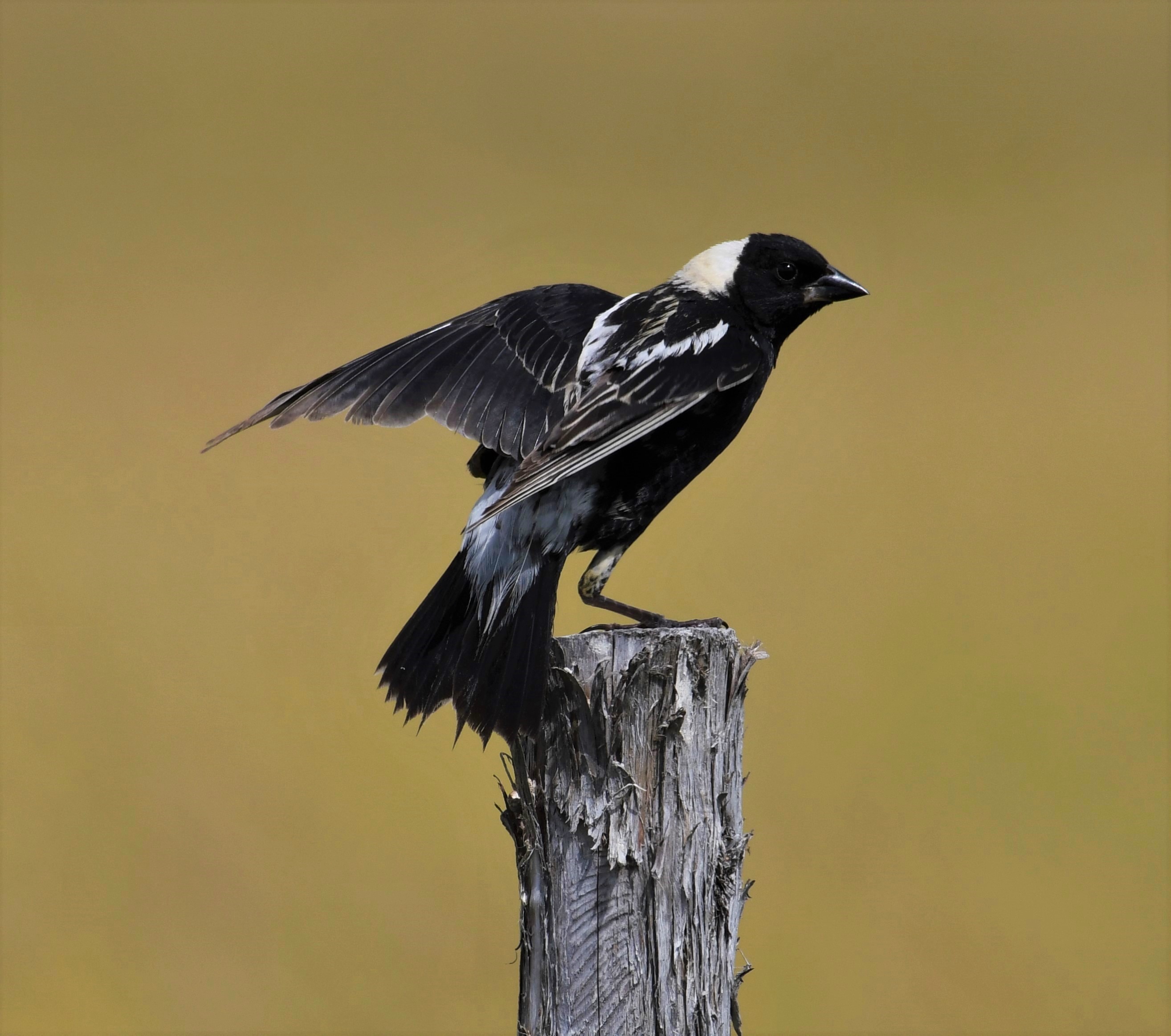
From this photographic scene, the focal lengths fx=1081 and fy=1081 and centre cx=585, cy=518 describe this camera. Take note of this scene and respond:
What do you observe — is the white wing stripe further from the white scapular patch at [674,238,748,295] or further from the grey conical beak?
the grey conical beak

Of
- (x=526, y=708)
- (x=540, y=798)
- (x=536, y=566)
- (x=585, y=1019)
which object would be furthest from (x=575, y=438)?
(x=585, y=1019)

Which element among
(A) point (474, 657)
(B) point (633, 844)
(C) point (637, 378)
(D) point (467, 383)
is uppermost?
(D) point (467, 383)

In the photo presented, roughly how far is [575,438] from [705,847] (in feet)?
2.80

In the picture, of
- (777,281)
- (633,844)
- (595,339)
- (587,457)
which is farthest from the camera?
(777,281)

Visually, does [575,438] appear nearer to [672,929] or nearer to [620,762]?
[620,762]

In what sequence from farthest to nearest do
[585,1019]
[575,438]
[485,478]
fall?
[485,478]
[575,438]
[585,1019]

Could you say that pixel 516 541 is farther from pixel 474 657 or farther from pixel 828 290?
pixel 828 290

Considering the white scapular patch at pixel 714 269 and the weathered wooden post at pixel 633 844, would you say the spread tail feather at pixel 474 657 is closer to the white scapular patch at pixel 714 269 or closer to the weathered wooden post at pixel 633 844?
the weathered wooden post at pixel 633 844

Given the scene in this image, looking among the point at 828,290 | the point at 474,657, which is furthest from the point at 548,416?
the point at 828,290

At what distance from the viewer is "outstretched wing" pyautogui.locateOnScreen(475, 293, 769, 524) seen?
2232 mm

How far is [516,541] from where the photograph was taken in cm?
250

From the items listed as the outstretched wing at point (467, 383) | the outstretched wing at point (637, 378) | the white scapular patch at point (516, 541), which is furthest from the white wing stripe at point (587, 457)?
the outstretched wing at point (467, 383)

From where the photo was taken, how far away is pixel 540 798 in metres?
2.11

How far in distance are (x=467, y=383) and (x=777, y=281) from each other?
0.93 meters
